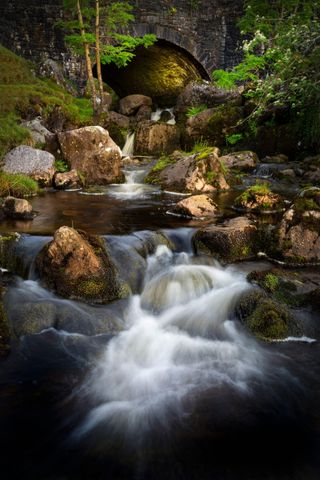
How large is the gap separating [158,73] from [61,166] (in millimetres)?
13408

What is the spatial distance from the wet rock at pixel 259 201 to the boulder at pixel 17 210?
4167 mm

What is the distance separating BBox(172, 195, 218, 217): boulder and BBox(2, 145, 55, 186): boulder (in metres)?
4.34

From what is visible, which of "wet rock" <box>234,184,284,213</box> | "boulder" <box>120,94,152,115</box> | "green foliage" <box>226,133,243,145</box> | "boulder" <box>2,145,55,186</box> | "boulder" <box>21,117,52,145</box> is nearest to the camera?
"wet rock" <box>234,184,284,213</box>

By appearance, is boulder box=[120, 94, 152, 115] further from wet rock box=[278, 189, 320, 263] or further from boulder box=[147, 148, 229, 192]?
wet rock box=[278, 189, 320, 263]

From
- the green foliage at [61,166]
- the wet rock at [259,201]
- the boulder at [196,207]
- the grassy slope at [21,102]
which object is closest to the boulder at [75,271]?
the boulder at [196,207]

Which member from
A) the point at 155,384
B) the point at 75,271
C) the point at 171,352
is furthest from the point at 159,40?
the point at 155,384

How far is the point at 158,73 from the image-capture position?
22391 millimetres

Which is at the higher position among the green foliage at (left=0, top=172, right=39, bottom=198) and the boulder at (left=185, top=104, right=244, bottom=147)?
the boulder at (left=185, top=104, right=244, bottom=147)

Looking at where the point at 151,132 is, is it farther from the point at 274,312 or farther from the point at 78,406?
the point at 78,406

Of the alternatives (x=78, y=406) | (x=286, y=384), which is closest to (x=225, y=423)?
(x=286, y=384)

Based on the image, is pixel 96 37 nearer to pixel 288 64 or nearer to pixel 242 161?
pixel 242 161

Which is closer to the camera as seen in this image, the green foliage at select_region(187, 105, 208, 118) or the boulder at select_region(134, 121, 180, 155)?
the boulder at select_region(134, 121, 180, 155)

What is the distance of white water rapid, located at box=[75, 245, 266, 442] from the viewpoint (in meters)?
3.34

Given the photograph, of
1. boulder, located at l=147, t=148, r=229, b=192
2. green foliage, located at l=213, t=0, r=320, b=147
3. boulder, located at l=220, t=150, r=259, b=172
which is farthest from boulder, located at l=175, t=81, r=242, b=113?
boulder, located at l=147, t=148, r=229, b=192
